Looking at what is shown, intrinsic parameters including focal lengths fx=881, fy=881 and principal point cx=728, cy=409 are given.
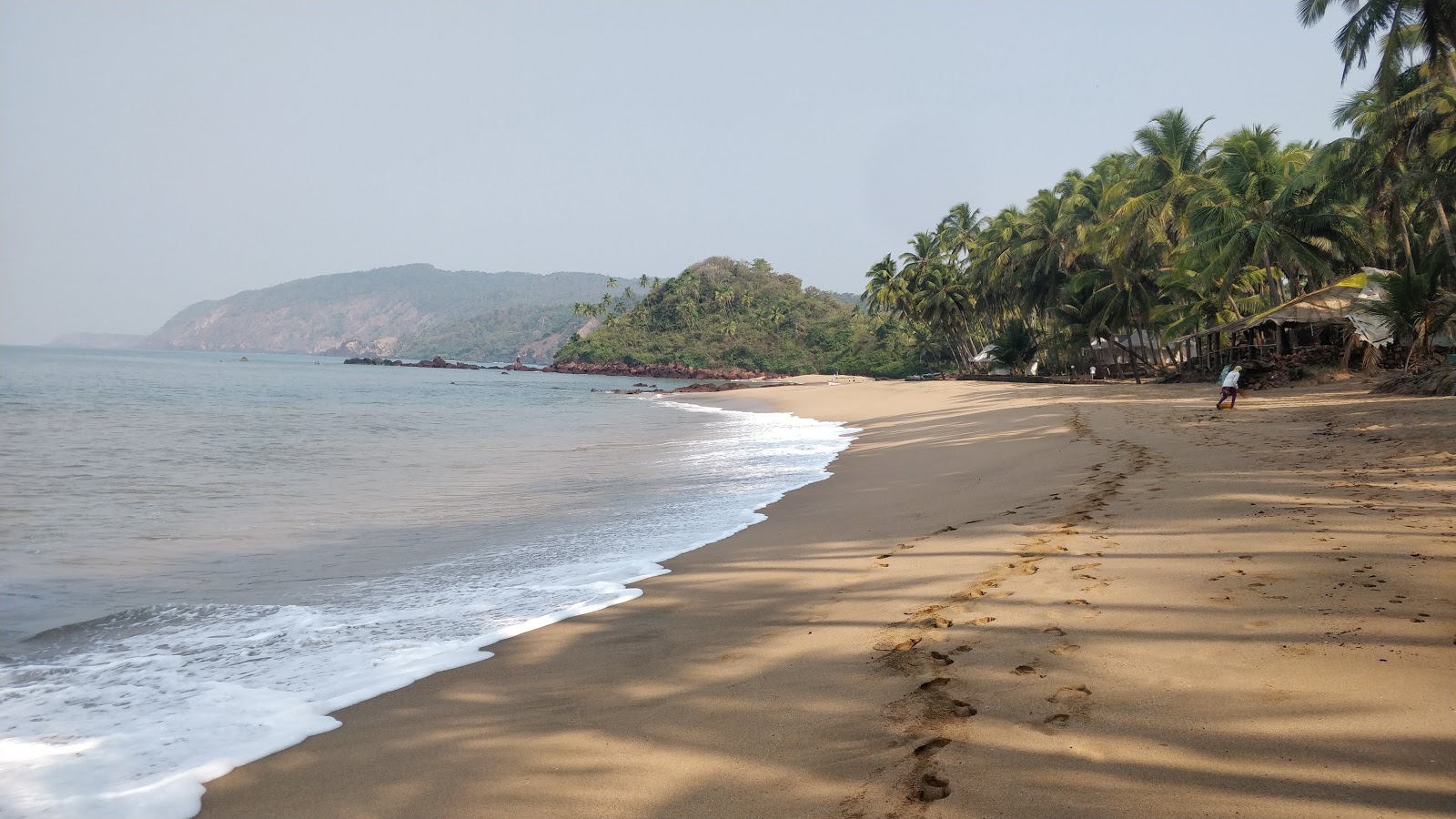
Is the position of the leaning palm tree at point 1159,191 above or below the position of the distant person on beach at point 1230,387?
above

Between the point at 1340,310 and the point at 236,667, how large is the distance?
24.9 metres

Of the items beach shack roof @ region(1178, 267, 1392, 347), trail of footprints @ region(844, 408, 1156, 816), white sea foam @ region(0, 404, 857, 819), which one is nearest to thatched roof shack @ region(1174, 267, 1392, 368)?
beach shack roof @ region(1178, 267, 1392, 347)

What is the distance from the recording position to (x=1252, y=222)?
26.7 meters

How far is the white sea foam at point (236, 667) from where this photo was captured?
3.29 meters

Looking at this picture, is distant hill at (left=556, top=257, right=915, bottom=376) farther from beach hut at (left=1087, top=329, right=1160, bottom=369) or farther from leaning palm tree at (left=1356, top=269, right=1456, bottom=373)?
leaning palm tree at (left=1356, top=269, right=1456, bottom=373)

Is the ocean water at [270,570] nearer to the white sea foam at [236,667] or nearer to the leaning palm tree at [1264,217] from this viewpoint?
the white sea foam at [236,667]

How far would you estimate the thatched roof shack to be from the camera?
21344 millimetres

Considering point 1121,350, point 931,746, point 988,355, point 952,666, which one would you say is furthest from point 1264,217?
point 931,746

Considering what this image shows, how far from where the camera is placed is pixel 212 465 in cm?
1466

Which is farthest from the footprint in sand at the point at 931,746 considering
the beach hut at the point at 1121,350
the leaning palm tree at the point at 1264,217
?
the beach hut at the point at 1121,350

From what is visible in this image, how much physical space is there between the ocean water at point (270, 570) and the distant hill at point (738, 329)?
227 feet

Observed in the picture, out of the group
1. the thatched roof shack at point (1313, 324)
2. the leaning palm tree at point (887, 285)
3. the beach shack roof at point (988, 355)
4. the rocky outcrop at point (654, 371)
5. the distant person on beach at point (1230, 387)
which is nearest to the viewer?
the distant person on beach at point (1230, 387)

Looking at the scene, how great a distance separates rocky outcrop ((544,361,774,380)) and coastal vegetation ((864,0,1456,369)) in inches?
1414

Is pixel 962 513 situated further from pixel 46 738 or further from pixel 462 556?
pixel 46 738
